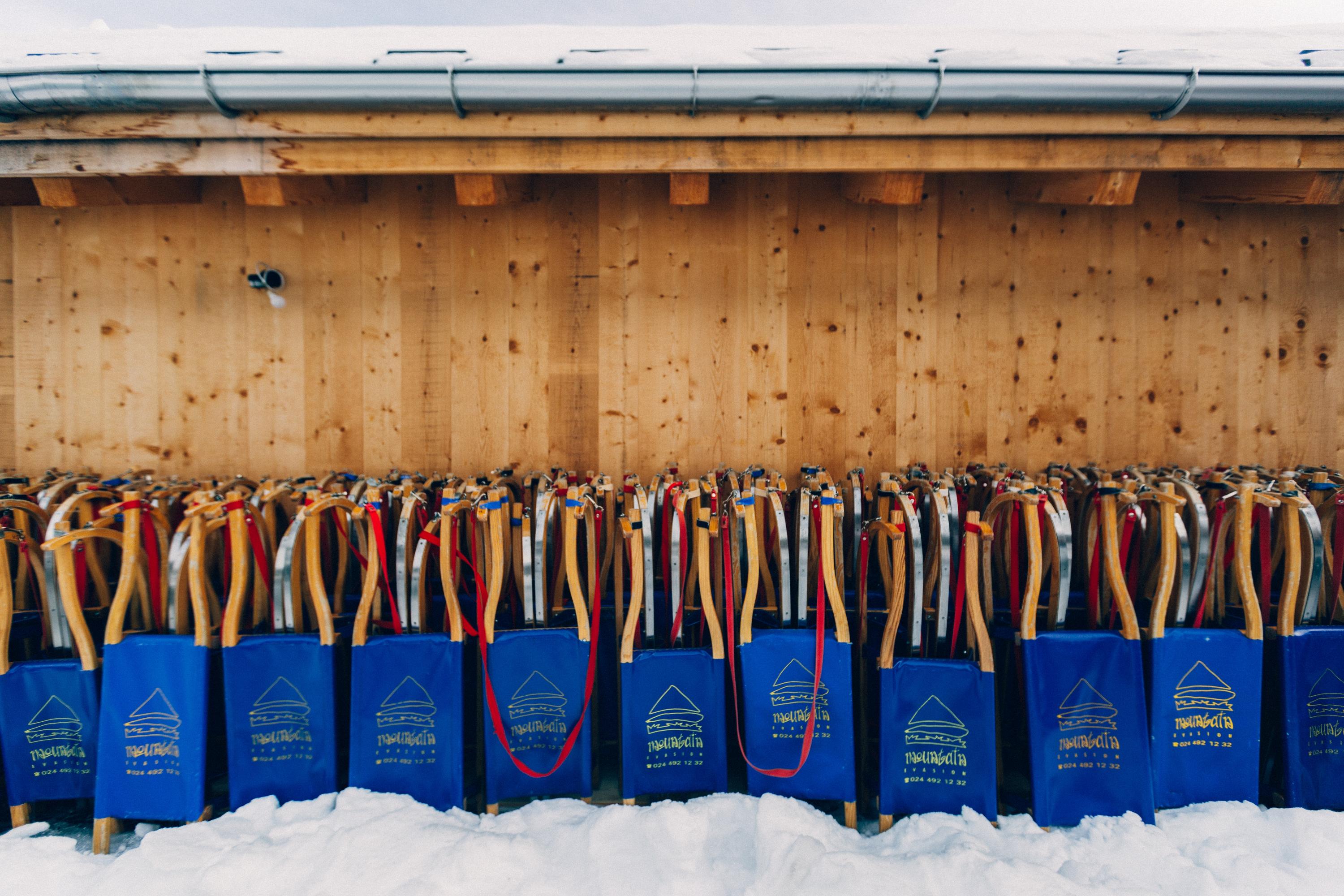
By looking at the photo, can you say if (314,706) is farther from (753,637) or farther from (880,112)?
(880,112)

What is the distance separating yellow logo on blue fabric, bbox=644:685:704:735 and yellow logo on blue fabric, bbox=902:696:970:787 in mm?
861

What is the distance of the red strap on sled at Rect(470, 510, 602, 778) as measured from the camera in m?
2.33

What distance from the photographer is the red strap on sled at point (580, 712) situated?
2326 millimetres

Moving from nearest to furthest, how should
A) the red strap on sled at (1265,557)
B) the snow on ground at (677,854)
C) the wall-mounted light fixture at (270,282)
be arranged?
the snow on ground at (677,854) → the red strap on sled at (1265,557) → the wall-mounted light fixture at (270,282)

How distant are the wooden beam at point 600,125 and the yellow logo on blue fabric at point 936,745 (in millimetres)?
2372

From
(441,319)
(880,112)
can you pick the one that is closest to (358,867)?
(441,319)

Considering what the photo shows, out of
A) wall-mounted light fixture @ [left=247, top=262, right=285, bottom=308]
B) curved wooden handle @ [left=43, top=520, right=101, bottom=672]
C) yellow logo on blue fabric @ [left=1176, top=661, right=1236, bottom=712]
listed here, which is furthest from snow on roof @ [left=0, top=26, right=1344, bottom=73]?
yellow logo on blue fabric @ [left=1176, top=661, right=1236, bottom=712]

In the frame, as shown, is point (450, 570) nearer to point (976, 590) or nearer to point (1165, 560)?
point (976, 590)

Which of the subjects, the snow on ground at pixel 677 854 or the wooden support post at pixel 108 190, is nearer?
the snow on ground at pixel 677 854

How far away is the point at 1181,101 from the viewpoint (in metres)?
2.25

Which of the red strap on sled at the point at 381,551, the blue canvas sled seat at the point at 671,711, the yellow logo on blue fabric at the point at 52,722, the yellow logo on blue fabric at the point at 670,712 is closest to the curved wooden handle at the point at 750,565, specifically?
the blue canvas sled seat at the point at 671,711

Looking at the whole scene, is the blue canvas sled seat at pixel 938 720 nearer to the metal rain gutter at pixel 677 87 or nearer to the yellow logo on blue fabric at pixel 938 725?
the yellow logo on blue fabric at pixel 938 725

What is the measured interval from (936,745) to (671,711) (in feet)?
3.48

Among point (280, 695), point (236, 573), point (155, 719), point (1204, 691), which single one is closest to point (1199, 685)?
point (1204, 691)
